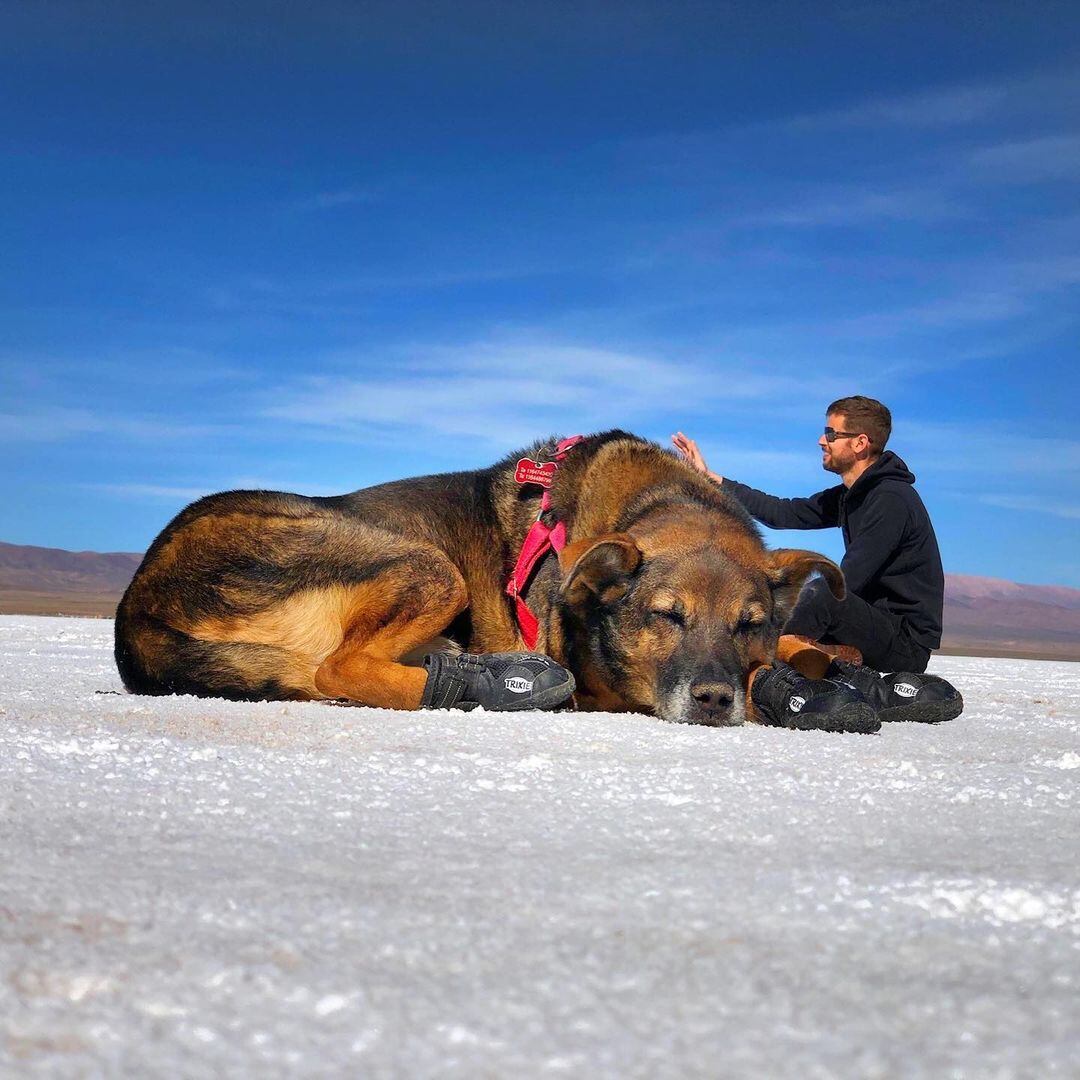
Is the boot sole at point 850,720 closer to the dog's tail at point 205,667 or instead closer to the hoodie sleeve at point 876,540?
the hoodie sleeve at point 876,540

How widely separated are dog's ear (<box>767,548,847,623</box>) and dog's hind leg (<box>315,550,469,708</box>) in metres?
1.61

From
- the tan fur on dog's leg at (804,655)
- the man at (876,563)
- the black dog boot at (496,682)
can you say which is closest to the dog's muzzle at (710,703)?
the black dog boot at (496,682)

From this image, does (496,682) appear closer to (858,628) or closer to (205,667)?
(205,667)

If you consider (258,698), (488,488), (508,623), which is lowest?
(258,698)

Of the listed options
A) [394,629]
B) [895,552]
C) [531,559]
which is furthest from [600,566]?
[895,552]

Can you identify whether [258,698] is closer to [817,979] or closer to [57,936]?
[57,936]

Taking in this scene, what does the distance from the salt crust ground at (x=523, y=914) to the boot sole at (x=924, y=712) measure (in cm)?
199

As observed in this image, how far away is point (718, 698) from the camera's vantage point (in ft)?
14.8

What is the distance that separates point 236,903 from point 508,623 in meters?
4.09

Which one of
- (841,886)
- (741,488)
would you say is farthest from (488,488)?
(841,886)

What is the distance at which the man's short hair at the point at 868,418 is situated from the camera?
6.69m

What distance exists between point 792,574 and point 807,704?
0.89m

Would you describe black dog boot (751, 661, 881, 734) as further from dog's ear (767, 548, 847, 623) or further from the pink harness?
the pink harness

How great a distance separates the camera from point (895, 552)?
6395 mm
